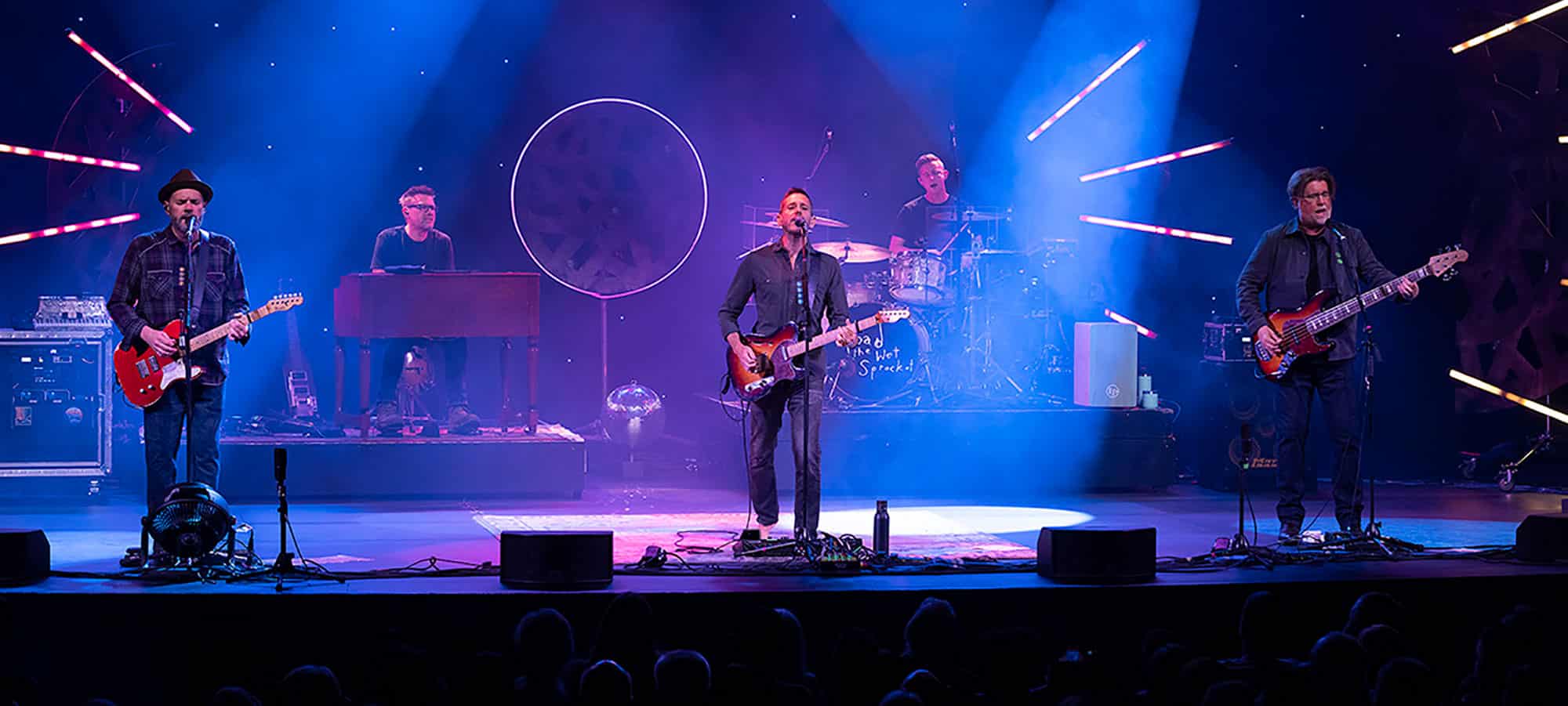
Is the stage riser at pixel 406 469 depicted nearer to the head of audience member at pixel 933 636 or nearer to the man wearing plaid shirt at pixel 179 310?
the man wearing plaid shirt at pixel 179 310

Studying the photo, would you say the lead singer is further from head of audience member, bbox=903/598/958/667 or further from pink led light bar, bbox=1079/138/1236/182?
pink led light bar, bbox=1079/138/1236/182

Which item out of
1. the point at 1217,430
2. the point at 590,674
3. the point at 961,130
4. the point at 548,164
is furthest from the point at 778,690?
Result: the point at 961,130

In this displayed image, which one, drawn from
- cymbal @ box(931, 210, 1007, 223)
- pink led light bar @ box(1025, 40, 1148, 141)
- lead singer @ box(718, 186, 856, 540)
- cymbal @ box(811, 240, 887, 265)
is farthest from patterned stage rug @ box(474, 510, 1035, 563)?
pink led light bar @ box(1025, 40, 1148, 141)

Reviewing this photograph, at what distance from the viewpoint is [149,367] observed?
7.73 meters

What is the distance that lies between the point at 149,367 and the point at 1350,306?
6.35 meters

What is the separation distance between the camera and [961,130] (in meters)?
14.4

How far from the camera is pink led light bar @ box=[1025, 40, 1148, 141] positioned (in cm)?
1412

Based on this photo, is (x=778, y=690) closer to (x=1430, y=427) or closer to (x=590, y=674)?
(x=590, y=674)

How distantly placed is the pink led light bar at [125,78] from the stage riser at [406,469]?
3368mm

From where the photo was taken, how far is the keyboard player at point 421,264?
39.0 feet

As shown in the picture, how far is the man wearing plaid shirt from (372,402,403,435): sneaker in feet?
12.1

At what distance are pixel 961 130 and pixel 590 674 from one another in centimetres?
971

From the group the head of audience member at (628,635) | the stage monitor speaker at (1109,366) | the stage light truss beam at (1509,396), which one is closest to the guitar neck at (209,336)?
the head of audience member at (628,635)

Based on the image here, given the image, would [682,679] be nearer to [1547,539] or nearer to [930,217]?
[1547,539]
